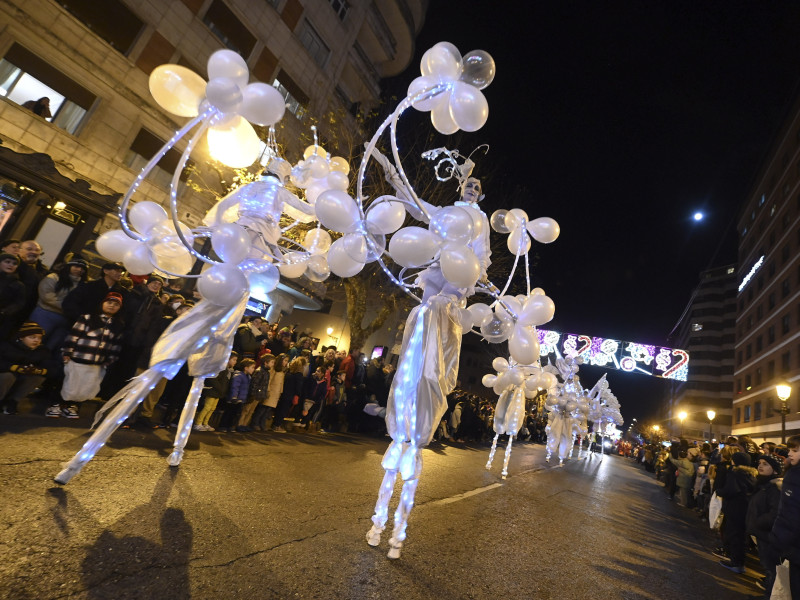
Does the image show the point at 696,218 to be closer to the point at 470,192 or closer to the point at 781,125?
the point at 781,125

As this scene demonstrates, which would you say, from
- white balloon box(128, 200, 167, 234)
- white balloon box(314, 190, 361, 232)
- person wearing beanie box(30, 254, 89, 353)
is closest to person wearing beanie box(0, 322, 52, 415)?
person wearing beanie box(30, 254, 89, 353)

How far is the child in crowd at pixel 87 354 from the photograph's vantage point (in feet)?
16.7

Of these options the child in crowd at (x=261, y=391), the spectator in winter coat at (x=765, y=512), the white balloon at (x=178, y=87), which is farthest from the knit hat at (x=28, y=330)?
the spectator in winter coat at (x=765, y=512)

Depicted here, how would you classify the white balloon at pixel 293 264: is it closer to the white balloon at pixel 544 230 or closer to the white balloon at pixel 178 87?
the white balloon at pixel 178 87

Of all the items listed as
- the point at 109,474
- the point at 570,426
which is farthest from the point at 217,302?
the point at 570,426

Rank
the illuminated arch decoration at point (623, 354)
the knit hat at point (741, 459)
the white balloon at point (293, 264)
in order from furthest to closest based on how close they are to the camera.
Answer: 1. the illuminated arch decoration at point (623, 354)
2. the knit hat at point (741, 459)
3. the white balloon at point (293, 264)

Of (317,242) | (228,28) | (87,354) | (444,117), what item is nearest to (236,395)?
(87,354)

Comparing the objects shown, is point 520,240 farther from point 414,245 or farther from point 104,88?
Result: point 104,88

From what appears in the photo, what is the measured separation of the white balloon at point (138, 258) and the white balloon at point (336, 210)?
1.78 meters

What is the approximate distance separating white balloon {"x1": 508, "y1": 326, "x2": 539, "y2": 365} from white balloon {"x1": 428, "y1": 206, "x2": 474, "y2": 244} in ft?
4.32

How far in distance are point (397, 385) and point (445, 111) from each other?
2241 millimetres

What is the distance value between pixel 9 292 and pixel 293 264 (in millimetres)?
3490

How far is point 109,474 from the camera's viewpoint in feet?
11.0

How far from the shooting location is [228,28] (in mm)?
16328
